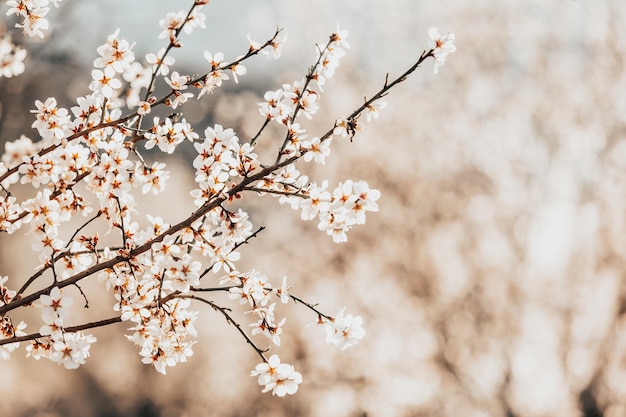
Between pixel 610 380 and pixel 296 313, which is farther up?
pixel 296 313

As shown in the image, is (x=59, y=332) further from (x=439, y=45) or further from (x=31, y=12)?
(x=439, y=45)

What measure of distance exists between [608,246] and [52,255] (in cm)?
913

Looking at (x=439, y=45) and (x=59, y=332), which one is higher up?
(x=439, y=45)

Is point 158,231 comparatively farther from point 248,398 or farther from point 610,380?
point 610,380

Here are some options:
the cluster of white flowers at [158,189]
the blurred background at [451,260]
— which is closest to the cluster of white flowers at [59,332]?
the cluster of white flowers at [158,189]

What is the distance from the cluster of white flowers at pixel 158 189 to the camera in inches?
99.5

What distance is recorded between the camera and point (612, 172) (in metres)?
9.52

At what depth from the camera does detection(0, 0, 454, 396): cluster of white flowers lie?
2527 millimetres

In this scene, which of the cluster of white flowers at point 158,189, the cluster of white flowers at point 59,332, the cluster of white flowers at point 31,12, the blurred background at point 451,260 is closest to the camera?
the cluster of white flowers at point 59,332

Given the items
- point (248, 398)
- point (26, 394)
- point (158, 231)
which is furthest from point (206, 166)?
point (26, 394)

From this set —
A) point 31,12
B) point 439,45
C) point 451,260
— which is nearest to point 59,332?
point 31,12

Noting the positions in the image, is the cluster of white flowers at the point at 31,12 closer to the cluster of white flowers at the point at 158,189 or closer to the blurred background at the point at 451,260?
the cluster of white flowers at the point at 158,189

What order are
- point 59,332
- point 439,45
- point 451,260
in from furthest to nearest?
point 451,260 < point 439,45 < point 59,332

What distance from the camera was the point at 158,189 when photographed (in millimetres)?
2752
